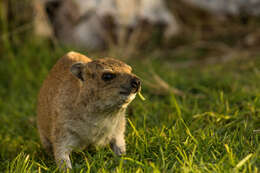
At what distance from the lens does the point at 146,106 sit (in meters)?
4.66

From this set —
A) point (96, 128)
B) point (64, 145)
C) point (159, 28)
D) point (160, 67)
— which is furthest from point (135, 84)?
point (159, 28)

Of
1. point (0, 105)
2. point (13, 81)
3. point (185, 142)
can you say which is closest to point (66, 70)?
point (185, 142)

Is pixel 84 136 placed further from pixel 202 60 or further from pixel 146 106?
pixel 202 60

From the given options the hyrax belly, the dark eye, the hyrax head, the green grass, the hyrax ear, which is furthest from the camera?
the hyrax ear

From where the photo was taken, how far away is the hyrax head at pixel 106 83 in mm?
3027

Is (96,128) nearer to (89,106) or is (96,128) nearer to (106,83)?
(89,106)

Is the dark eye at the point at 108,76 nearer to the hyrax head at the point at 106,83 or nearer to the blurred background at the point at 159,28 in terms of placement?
the hyrax head at the point at 106,83

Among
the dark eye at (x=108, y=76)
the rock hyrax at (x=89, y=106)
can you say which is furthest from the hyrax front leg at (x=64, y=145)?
the dark eye at (x=108, y=76)

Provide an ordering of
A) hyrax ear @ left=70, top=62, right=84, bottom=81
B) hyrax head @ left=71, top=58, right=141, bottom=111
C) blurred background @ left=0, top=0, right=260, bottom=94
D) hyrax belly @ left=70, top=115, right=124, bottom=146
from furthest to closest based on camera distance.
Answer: blurred background @ left=0, top=0, right=260, bottom=94 → hyrax ear @ left=70, top=62, right=84, bottom=81 → hyrax belly @ left=70, top=115, right=124, bottom=146 → hyrax head @ left=71, top=58, right=141, bottom=111

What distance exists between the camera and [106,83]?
3.17 metres

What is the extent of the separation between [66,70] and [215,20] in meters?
4.92

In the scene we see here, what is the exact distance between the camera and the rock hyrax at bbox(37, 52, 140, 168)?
122 inches

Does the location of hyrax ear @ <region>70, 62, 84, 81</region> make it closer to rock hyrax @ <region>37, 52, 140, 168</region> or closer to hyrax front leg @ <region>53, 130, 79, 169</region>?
rock hyrax @ <region>37, 52, 140, 168</region>

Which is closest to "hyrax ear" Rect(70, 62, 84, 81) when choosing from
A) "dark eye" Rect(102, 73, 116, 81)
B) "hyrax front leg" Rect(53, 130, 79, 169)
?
"dark eye" Rect(102, 73, 116, 81)
